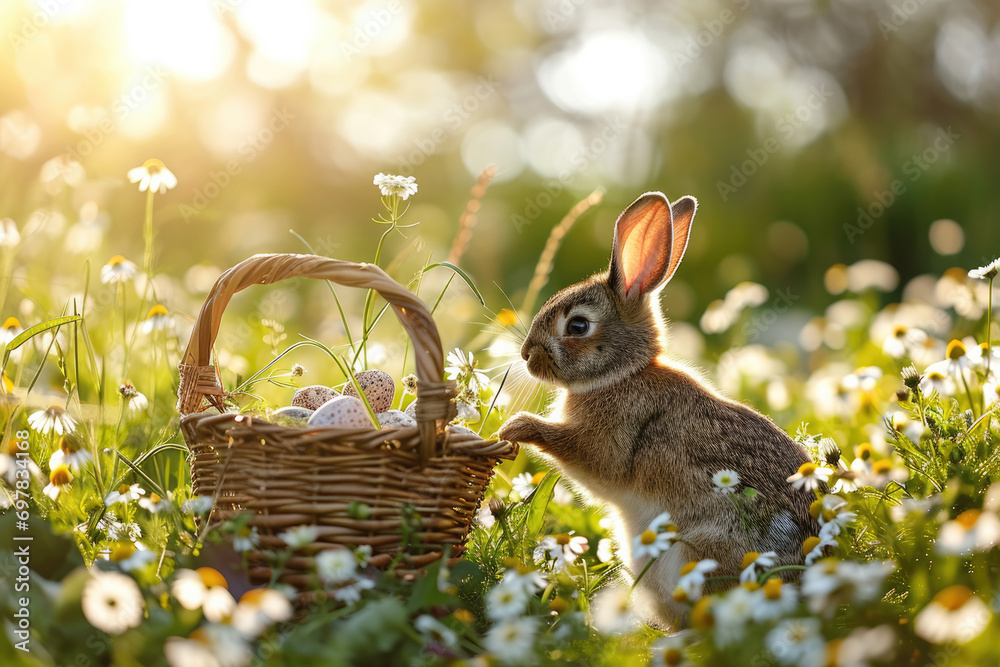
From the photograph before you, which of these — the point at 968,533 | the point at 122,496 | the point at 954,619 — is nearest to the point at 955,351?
the point at 968,533

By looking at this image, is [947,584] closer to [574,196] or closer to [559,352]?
[559,352]

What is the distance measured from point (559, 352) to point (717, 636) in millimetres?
1448

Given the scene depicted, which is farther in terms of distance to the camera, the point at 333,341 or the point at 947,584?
the point at 333,341

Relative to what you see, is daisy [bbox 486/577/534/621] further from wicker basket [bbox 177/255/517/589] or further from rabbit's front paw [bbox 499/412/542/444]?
rabbit's front paw [bbox 499/412/542/444]

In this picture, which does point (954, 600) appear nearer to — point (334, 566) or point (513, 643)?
point (513, 643)

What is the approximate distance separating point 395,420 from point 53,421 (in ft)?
3.40

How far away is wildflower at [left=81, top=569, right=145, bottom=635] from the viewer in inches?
56.0

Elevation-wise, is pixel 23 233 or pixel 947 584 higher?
pixel 23 233

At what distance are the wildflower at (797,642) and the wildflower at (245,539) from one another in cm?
111

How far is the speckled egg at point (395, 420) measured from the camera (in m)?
2.36

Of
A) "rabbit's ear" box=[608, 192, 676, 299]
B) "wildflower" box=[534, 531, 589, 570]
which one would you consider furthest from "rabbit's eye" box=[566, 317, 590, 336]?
"wildflower" box=[534, 531, 589, 570]

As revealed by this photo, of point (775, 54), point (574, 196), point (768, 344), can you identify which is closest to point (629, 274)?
point (768, 344)

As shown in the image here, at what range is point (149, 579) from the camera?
1.59m

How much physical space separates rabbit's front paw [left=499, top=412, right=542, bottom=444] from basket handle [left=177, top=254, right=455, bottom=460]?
580 millimetres
